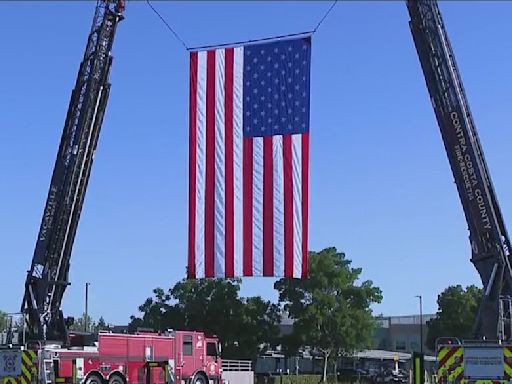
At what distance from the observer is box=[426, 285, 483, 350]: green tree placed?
77.1 meters

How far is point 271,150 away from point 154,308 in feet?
130

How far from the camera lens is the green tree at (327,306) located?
60.6 meters

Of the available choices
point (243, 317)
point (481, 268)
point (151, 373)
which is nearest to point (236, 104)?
point (481, 268)

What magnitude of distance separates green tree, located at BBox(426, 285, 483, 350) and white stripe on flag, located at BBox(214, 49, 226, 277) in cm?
5516

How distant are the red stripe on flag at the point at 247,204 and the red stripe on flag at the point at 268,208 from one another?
1.36 feet

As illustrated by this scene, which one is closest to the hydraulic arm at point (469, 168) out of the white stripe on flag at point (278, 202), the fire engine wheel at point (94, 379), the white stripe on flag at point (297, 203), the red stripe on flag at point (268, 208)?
the white stripe on flag at point (297, 203)

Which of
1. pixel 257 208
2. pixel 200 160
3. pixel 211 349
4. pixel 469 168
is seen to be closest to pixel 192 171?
pixel 200 160

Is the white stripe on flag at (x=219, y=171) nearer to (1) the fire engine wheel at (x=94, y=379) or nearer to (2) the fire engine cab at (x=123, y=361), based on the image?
(2) the fire engine cab at (x=123, y=361)

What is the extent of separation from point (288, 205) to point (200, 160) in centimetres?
286

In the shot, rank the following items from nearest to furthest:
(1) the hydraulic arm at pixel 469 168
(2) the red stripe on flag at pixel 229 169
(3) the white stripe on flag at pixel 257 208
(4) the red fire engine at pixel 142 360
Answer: (1) the hydraulic arm at pixel 469 168 → (3) the white stripe on flag at pixel 257 208 → (2) the red stripe on flag at pixel 229 169 → (4) the red fire engine at pixel 142 360

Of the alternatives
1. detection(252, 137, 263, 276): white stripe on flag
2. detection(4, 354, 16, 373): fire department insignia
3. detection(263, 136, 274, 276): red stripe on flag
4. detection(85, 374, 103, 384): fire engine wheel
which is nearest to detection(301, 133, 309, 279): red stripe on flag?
detection(263, 136, 274, 276): red stripe on flag

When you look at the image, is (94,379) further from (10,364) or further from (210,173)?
(210,173)

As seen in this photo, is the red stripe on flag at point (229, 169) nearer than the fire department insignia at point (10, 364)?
Yes

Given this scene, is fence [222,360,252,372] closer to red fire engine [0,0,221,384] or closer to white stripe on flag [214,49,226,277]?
red fire engine [0,0,221,384]
